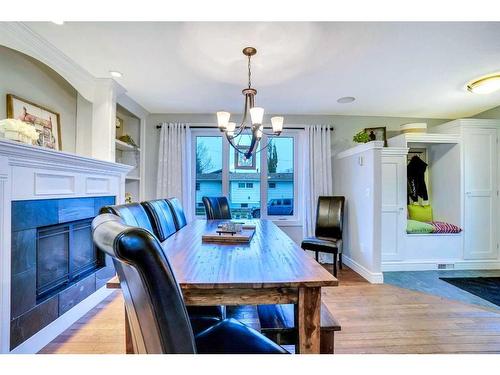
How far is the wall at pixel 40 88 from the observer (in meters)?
2.12

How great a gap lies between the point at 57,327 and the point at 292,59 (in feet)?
9.60

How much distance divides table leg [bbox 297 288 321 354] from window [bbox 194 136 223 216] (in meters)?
3.28

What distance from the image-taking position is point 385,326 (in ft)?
6.98

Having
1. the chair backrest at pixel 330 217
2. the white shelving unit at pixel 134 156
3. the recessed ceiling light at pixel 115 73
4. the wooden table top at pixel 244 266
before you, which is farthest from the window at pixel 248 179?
the wooden table top at pixel 244 266

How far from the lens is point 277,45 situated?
84.1 inches

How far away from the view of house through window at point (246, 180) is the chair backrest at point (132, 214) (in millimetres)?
2394

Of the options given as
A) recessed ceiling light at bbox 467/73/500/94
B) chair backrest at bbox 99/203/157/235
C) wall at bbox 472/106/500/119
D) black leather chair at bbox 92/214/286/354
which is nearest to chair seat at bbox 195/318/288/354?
black leather chair at bbox 92/214/286/354

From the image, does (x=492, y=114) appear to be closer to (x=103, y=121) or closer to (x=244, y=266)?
(x=244, y=266)

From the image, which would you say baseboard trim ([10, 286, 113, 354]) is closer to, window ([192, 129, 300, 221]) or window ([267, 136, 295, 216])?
window ([192, 129, 300, 221])

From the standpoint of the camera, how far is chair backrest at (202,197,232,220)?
332 centimetres

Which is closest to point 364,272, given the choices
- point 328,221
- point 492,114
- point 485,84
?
point 328,221
